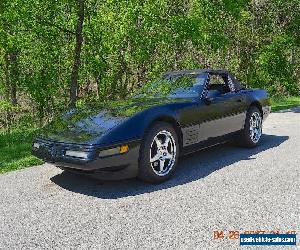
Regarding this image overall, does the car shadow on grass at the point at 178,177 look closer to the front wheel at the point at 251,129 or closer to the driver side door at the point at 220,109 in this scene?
the front wheel at the point at 251,129

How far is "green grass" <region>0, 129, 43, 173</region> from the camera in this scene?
621cm

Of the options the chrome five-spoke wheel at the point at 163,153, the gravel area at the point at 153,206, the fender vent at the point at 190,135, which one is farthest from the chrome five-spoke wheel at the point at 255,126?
the chrome five-spoke wheel at the point at 163,153

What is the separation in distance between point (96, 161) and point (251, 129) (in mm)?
3384

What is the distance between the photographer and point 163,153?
5.16m

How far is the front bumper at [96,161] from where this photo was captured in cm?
452

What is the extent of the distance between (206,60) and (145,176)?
40.5 ft

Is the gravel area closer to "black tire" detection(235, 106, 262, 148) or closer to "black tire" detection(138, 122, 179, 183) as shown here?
"black tire" detection(138, 122, 179, 183)

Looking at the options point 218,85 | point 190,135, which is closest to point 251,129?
point 218,85

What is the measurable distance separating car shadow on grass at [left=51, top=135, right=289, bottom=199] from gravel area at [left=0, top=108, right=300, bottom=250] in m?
0.01

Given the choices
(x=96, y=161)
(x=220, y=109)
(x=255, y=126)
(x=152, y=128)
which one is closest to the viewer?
(x=96, y=161)

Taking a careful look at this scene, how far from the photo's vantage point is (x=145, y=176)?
4.93 m

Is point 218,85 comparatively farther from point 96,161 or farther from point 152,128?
point 96,161

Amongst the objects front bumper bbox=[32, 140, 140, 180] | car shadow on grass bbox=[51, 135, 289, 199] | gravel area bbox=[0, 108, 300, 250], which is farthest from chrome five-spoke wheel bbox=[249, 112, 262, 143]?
front bumper bbox=[32, 140, 140, 180]

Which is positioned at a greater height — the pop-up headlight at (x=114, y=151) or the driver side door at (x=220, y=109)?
the driver side door at (x=220, y=109)
